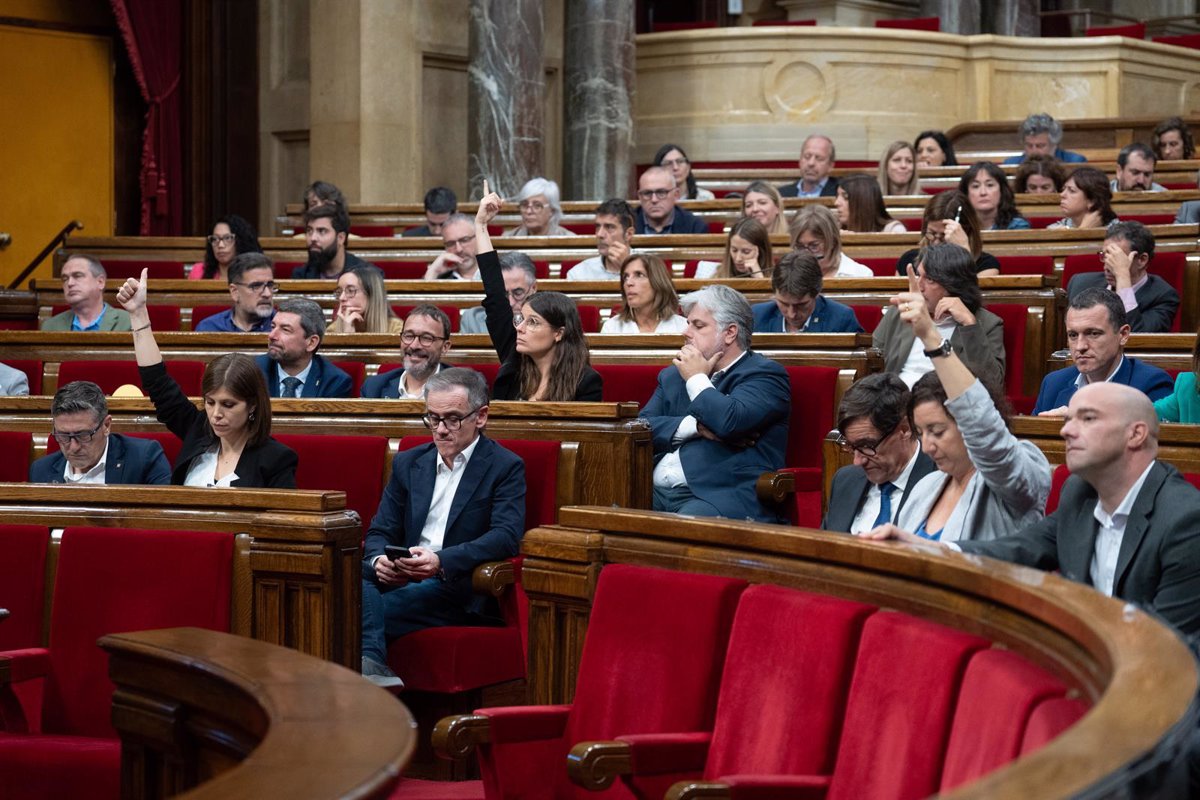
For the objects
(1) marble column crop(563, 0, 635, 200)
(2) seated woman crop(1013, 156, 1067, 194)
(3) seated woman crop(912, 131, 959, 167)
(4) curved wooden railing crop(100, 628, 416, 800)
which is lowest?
(4) curved wooden railing crop(100, 628, 416, 800)

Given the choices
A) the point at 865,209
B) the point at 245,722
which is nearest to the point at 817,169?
the point at 865,209

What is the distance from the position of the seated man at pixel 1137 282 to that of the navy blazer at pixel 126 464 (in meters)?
2.49

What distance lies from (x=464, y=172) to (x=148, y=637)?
7542 millimetres

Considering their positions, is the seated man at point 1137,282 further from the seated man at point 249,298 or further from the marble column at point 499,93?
the marble column at point 499,93

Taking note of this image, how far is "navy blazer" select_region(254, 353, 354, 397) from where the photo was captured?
4.36m

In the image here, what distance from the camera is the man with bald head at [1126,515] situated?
2.21 m

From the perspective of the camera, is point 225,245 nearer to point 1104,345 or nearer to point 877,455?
point 1104,345

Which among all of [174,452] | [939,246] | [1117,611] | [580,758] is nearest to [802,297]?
[939,246]

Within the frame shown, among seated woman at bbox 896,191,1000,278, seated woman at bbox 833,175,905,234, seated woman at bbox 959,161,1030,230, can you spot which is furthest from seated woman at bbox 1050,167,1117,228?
seated woman at bbox 896,191,1000,278

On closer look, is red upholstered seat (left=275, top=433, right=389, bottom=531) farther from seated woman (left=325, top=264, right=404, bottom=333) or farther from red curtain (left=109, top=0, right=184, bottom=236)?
red curtain (left=109, top=0, right=184, bottom=236)

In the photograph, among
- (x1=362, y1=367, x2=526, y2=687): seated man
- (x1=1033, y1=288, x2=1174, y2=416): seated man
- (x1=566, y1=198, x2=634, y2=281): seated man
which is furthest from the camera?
(x1=566, y1=198, x2=634, y2=281): seated man

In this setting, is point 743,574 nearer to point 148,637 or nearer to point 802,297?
point 148,637

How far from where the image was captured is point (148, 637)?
211 cm

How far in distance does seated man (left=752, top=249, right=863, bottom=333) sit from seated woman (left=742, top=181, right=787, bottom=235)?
1.48 meters
